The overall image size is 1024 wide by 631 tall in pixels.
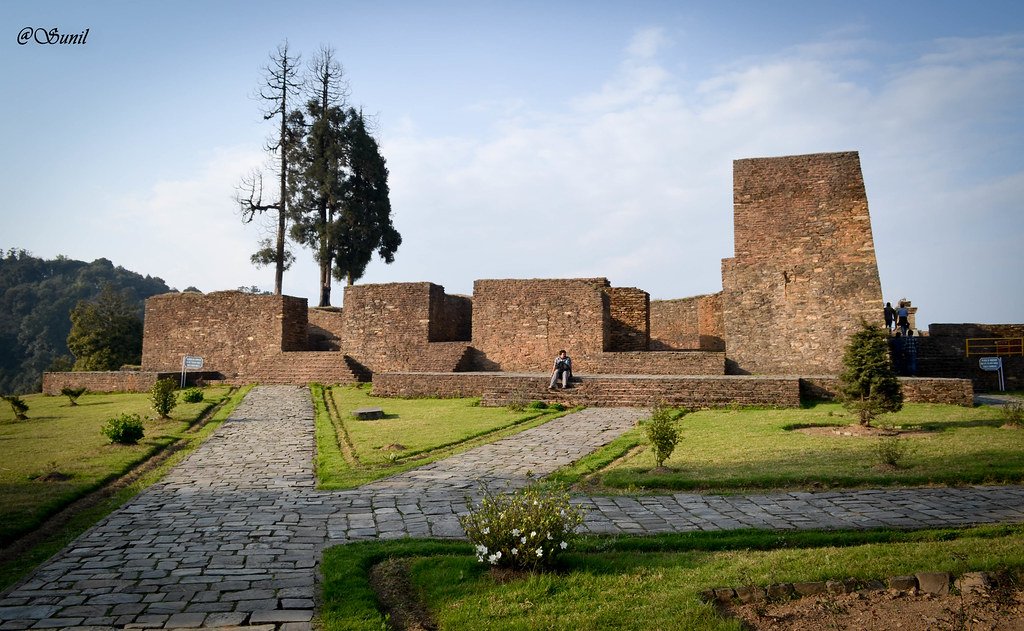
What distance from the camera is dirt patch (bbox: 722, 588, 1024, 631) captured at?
3838mm

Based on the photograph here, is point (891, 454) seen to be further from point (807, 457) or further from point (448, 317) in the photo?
point (448, 317)

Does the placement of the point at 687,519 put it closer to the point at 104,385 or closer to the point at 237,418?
the point at 237,418

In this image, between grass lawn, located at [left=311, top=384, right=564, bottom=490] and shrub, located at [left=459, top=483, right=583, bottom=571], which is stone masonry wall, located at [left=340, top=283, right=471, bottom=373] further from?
shrub, located at [left=459, top=483, right=583, bottom=571]

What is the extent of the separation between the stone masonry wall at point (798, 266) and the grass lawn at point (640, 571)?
13447mm

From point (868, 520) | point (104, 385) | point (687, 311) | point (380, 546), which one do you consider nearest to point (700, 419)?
point (868, 520)

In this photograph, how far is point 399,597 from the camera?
457 centimetres

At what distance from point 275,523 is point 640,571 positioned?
3.55 m

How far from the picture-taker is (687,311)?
26453 mm

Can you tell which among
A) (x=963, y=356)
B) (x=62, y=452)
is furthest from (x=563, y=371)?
(x=963, y=356)

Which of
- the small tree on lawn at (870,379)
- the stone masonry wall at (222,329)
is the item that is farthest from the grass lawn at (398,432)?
the stone masonry wall at (222,329)

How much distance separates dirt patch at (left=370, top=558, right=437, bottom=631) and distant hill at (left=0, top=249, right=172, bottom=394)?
37.8m

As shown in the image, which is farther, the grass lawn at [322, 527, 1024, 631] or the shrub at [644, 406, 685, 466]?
the shrub at [644, 406, 685, 466]

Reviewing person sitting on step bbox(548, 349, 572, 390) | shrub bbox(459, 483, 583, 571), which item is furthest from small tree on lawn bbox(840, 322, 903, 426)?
shrub bbox(459, 483, 583, 571)

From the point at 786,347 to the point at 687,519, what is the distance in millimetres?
13641
